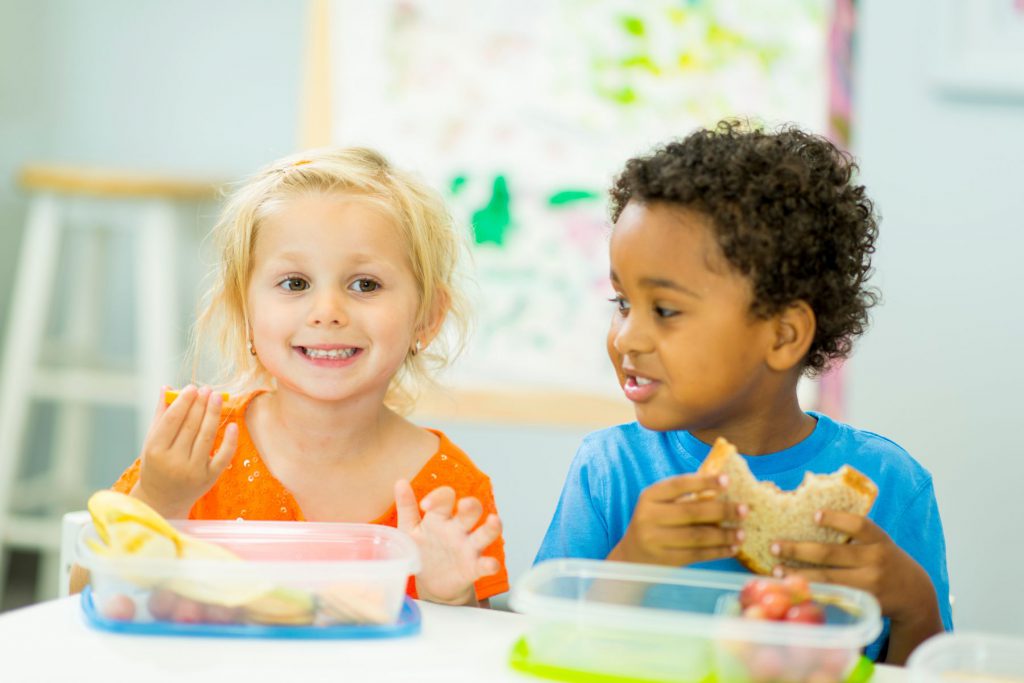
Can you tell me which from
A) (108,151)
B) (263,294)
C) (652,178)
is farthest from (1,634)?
(108,151)

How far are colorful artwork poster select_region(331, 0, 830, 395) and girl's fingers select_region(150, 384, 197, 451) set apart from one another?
167cm

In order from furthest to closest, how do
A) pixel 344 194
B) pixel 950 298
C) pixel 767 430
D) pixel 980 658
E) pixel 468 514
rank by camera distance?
1. pixel 950 298
2. pixel 344 194
3. pixel 767 430
4. pixel 468 514
5. pixel 980 658

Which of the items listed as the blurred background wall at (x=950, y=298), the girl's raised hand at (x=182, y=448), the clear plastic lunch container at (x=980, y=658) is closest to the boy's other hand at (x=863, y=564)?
the clear plastic lunch container at (x=980, y=658)

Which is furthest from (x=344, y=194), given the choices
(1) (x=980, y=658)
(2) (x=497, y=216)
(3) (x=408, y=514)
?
(2) (x=497, y=216)

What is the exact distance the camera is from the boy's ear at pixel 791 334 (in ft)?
3.39

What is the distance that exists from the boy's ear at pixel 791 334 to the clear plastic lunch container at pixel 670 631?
29 centimetres

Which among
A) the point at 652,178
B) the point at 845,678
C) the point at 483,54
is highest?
the point at 483,54

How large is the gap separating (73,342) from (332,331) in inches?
78.6

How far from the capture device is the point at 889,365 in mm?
2441

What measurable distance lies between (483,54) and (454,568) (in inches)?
79.9

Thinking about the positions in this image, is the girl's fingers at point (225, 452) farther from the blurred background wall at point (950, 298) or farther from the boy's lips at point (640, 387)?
the blurred background wall at point (950, 298)

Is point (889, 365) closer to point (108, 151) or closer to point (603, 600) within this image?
point (603, 600)

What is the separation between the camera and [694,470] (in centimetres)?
115

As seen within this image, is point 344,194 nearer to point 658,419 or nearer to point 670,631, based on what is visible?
point 658,419
